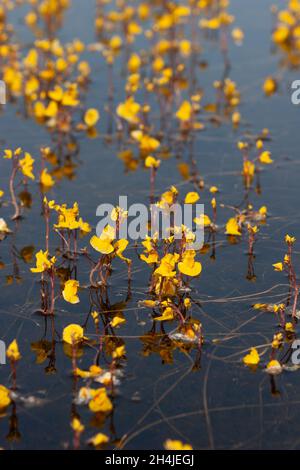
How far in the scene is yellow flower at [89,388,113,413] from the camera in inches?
92.0

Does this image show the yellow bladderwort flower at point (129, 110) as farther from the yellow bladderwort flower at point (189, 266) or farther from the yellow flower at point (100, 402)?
the yellow flower at point (100, 402)

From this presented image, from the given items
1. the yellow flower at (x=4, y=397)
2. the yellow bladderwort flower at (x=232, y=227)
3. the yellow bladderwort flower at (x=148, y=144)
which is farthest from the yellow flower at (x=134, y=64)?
the yellow flower at (x=4, y=397)

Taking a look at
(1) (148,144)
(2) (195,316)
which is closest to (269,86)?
(1) (148,144)

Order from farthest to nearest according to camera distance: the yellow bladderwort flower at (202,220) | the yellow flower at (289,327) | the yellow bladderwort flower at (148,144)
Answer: the yellow bladderwort flower at (148,144) → the yellow bladderwort flower at (202,220) → the yellow flower at (289,327)

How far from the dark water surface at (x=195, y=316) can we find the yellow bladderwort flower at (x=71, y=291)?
58 mm

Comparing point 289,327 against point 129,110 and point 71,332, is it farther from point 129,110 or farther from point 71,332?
point 129,110

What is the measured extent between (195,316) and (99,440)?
0.86m

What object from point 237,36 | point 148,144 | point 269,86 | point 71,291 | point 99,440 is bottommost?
point 99,440

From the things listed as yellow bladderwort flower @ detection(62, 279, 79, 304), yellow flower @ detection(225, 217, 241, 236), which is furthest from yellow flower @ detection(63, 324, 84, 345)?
yellow flower @ detection(225, 217, 241, 236)

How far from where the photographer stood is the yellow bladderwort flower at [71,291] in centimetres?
291

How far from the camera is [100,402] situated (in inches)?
92.7

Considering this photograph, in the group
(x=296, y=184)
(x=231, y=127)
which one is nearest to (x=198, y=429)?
(x=296, y=184)

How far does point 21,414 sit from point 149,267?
3.58ft
